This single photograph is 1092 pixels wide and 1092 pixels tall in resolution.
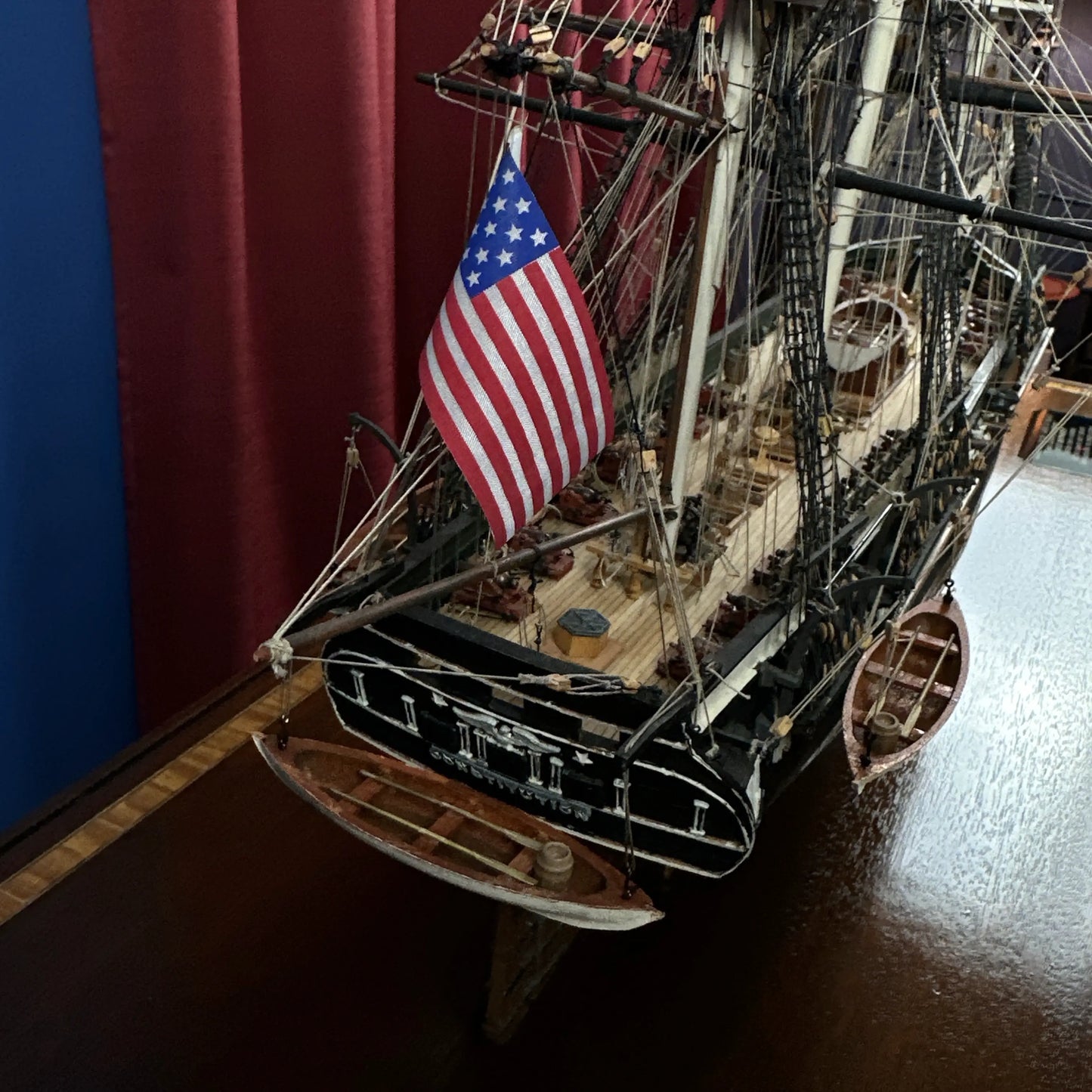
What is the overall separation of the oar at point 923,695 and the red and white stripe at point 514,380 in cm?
132

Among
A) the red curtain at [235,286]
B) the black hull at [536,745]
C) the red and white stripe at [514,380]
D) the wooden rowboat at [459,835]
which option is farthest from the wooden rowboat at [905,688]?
the red curtain at [235,286]

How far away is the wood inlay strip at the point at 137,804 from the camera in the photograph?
2.83 meters

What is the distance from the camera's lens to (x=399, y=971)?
2.78 metres

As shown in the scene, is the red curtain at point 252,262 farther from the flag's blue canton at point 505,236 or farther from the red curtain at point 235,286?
the flag's blue canton at point 505,236

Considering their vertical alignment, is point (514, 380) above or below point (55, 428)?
above

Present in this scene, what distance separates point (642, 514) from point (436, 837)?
0.89 metres

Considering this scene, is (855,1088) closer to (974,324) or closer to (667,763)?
(667,763)

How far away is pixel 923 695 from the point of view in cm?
324

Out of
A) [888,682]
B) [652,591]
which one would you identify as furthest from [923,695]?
[652,591]

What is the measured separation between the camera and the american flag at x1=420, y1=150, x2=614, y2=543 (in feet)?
7.06

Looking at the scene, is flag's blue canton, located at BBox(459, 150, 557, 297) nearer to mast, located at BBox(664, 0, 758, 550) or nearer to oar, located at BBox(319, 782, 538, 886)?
mast, located at BBox(664, 0, 758, 550)

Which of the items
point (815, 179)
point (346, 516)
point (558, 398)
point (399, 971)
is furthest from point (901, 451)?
point (399, 971)

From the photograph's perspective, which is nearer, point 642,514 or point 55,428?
point 642,514

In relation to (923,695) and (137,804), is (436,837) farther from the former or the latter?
(923,695)
